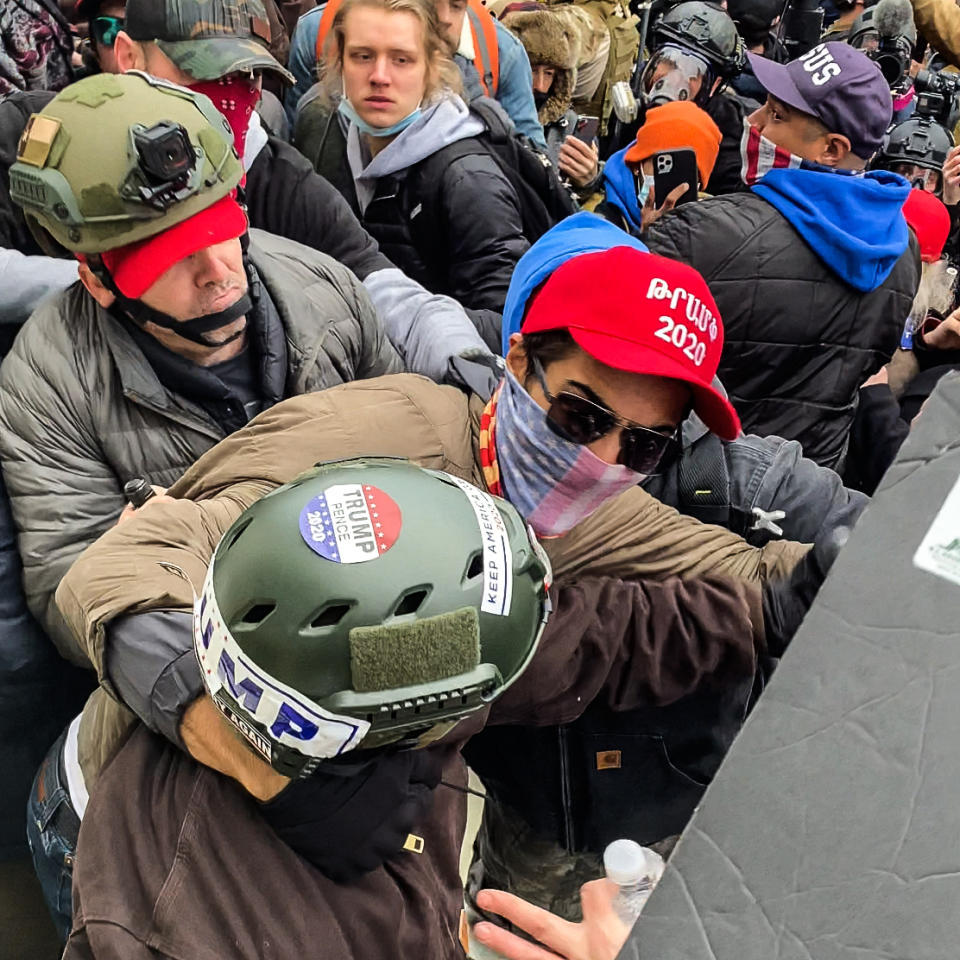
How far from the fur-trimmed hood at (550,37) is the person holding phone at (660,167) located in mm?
1142

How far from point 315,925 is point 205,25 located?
7.20ft

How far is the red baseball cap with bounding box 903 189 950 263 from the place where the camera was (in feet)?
13.4

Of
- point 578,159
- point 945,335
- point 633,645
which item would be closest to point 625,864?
point 633,645

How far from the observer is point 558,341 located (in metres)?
1.95

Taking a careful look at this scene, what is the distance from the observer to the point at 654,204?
3.85 metres

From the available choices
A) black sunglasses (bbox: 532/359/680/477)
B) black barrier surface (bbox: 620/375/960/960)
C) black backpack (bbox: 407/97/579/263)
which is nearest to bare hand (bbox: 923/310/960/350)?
black backpack (bbox: 407/97/579/263)

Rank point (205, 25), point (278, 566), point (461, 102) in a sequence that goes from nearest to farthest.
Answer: point (278, 566) < point (205, 25) < point (461, 102)

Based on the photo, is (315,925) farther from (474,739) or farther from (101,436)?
(101,436)

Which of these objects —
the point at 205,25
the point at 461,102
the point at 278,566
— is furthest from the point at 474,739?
the point at 461,102

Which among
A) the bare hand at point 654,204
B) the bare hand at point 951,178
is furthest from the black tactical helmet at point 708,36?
the bare hand at point 654,204

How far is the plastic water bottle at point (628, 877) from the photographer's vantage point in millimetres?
1602

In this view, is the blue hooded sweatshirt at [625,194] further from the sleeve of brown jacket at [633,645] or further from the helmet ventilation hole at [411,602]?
the helmet ventilation hole at [411,602]

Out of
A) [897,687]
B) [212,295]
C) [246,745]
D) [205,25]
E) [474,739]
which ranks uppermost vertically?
[897,687]

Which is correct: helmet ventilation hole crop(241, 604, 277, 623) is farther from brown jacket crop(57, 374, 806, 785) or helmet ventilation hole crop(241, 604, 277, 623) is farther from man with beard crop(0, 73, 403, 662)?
man with beard crop(0, 73, 403, 662)
